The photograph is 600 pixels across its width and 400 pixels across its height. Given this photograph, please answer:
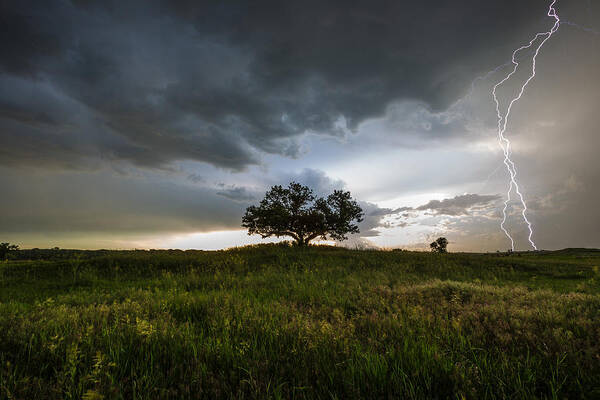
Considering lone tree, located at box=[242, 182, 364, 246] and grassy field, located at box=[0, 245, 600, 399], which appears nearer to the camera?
grassy field, located at box=[0, 245, 600, 399]

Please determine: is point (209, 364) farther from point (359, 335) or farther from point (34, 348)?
point (34, 348)

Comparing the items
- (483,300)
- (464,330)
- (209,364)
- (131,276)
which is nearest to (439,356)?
(464,330)

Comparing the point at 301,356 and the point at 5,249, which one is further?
the point at 5,249

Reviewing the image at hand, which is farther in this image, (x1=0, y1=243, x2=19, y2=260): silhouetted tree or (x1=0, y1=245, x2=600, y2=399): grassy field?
(x1=0, y1=243, x2=19, y2=260): silhouetted tree

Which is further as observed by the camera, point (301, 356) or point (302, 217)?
point (302, 217)

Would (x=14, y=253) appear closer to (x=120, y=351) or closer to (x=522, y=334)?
(x=120, y=351)

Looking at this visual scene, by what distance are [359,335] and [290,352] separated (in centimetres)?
118

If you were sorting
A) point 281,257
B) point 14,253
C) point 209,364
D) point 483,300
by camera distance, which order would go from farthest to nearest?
A: point 14,253
point 281,257
point 483,300
point 209,364

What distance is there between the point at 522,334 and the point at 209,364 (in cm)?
401

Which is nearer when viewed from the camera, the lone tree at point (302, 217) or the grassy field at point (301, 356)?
the grassy field at point (301, 356)

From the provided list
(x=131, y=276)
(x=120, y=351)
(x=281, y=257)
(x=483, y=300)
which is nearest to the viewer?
(x=120, y=351)

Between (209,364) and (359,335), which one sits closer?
(209,364)

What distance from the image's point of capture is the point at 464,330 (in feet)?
13.2

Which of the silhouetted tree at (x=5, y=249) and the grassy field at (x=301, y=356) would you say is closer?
the grassy field at (x=301, y=356)
